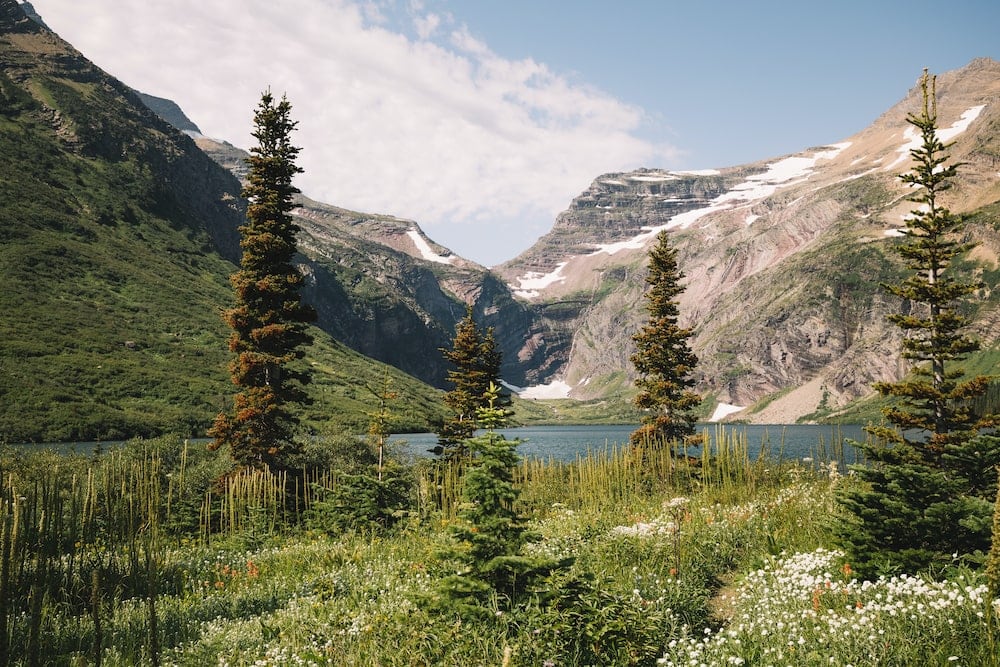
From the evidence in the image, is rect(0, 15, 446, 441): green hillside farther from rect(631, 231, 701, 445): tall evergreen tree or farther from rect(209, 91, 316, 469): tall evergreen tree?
rect(209, 91, 316, 469): tall evergreen tree

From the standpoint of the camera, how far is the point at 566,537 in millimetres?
13281

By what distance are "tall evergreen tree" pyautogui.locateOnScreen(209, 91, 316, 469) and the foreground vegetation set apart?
7.62 m

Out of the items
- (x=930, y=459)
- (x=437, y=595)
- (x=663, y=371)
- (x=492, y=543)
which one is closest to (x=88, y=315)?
(x=663, y=371)

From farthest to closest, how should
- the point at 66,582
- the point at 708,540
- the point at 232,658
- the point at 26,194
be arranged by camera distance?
the point at 26,194 < the point at 708,540 < the point at 66,582 < the point at 232,658

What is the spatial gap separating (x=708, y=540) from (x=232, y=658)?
982 centimetres

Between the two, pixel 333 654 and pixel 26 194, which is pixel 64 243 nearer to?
pixel 26 194

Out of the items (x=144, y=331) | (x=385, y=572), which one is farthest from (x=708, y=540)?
(x=144, y=331)

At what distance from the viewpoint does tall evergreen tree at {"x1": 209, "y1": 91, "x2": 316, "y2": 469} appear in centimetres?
2442

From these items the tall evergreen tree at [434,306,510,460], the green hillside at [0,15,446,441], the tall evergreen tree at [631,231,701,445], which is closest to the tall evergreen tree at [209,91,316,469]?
the tall evergreen tree at [434,306,510,460]

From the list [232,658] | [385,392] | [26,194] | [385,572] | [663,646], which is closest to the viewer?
[232,658]

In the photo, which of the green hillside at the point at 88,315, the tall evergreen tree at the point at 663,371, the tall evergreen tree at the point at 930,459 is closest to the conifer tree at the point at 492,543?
the tall evergreen tree at the point at 930,459

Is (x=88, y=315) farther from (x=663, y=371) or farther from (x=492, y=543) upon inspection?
(x=492, y=543)

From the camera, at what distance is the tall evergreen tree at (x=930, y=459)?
8.46m

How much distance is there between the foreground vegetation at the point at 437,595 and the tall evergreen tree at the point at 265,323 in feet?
25.0
